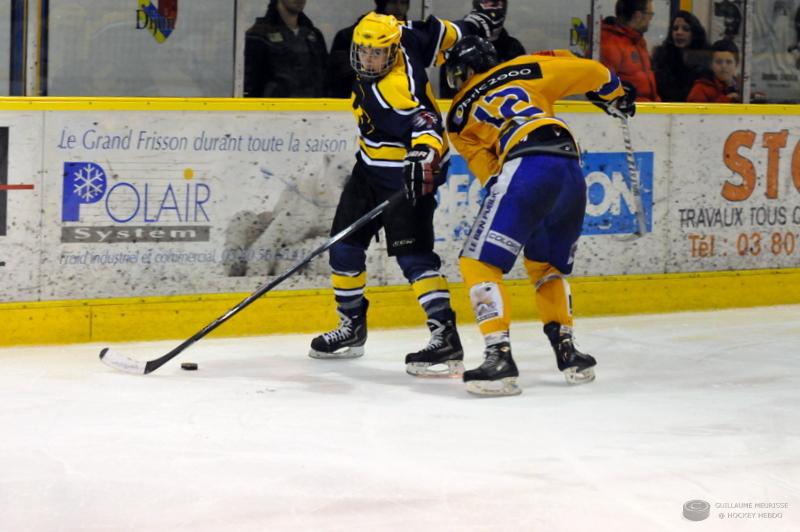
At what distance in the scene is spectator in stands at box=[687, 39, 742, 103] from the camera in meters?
6.47

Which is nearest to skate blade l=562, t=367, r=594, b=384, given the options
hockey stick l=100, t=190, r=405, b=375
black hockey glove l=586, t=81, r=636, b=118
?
hockey stick l=100, t=190, r=405, b=375

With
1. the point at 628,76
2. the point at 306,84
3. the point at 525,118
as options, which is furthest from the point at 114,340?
the point at 628,76

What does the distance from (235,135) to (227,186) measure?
0.20 metres

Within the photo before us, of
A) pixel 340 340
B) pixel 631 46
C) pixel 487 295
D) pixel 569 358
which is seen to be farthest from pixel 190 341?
pixel 631 46

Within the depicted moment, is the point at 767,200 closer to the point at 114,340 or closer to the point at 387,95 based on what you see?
the point at 387,95

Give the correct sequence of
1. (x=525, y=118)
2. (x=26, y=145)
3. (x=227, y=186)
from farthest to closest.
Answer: (x=227, y=186) → (x=26, y=145) → (x=525, y=118)

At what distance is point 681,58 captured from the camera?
6.54m

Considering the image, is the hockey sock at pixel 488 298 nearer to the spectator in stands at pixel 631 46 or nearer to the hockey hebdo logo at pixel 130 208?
the hockey hebdo logo at pixel 130 208

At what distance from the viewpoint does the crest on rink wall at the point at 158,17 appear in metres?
5.43

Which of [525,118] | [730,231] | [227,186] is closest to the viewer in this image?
[525,118]

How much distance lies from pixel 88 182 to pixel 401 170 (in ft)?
4.08

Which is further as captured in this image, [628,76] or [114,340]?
[628,76]

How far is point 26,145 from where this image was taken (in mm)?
5004

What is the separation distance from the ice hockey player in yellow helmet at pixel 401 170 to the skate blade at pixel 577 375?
1.26 feet
